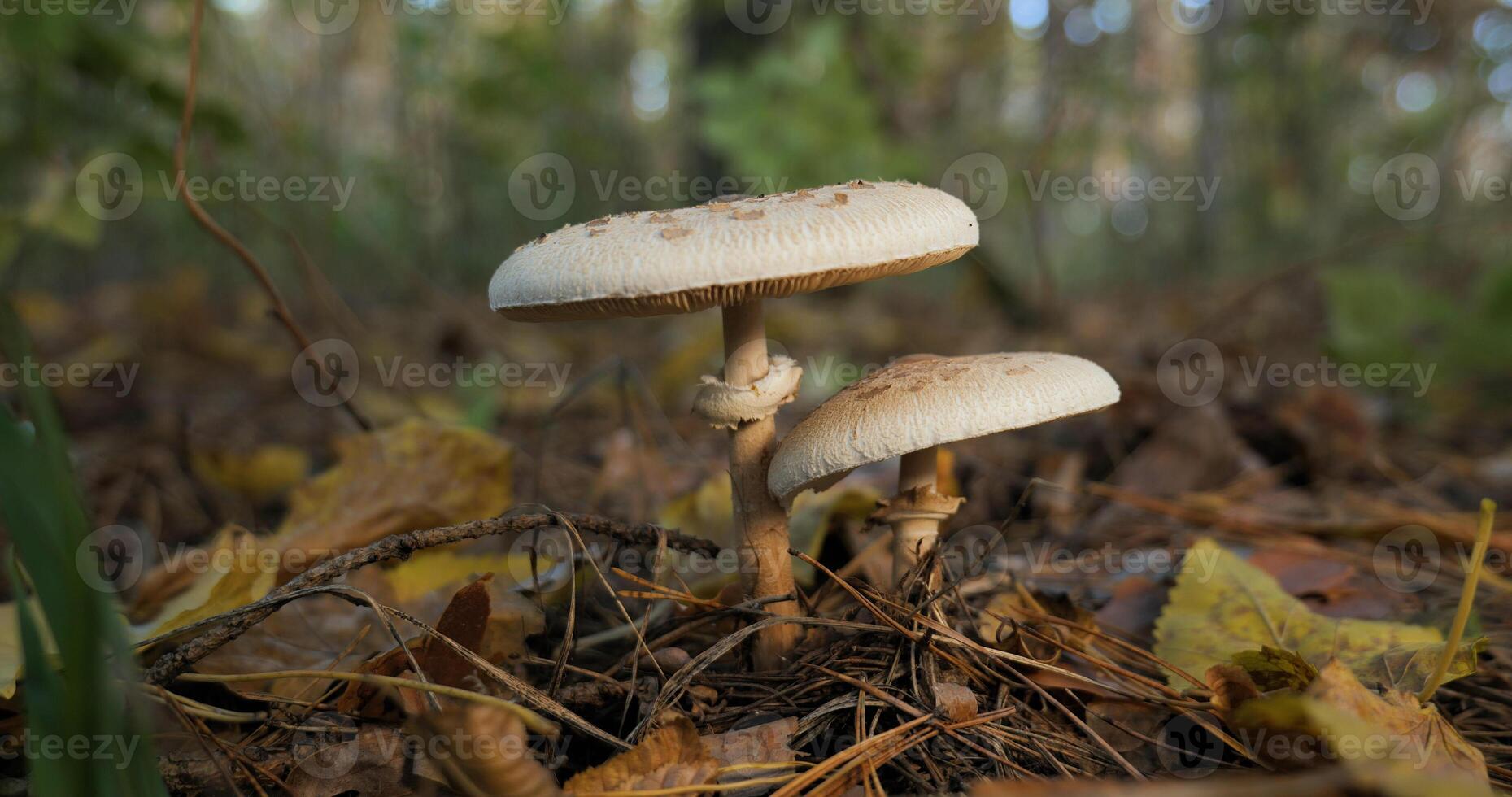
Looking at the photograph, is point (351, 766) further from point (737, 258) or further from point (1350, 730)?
point (1350, 730)

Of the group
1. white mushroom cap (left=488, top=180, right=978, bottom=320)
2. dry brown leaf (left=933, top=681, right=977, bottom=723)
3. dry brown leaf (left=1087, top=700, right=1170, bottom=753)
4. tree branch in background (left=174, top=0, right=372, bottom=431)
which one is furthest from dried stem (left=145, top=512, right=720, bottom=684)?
tree branch in background (left=174, top=0, right=372, bottom=431)

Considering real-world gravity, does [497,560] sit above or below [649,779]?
above

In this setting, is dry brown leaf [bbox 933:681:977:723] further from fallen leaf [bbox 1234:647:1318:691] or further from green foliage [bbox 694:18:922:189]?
green foliage [bbox 694:18:922:189]

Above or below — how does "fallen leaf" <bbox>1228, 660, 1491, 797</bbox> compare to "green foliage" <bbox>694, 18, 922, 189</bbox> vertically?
below

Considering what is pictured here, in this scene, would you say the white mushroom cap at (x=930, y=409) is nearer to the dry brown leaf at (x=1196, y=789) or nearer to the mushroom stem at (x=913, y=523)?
the mushroom stem at (x=913, y=523)

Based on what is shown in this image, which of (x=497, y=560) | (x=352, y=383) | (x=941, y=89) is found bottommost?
(x=497, y=560)

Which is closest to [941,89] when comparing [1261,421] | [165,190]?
[1261,421]

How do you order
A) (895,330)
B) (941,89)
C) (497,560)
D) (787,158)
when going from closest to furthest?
(497,560)
(787,158)
(895,330)
(941,89)

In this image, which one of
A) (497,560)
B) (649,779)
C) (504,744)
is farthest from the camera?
(497,560)

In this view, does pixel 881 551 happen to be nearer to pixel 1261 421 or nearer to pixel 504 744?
pixel 504 744
